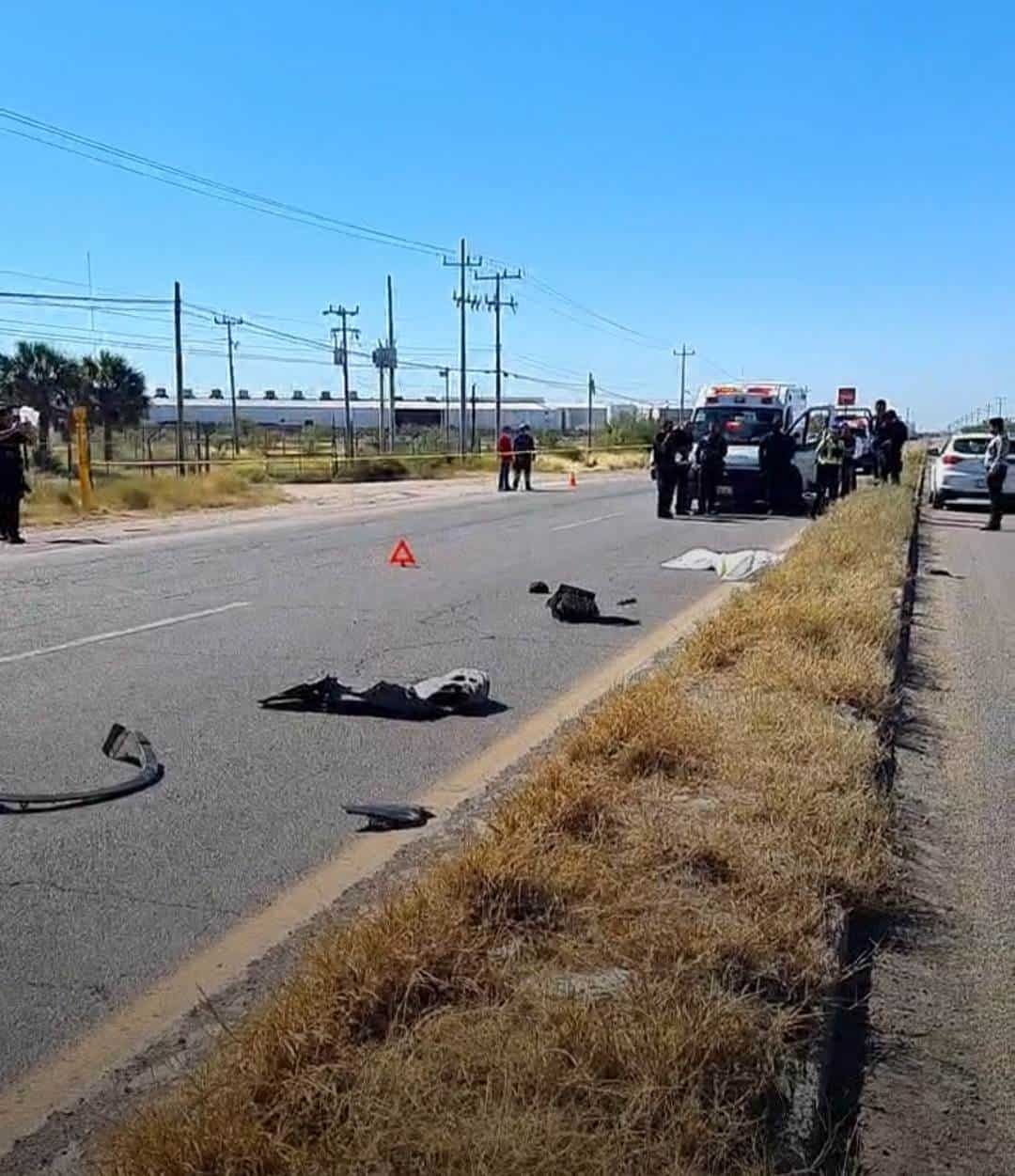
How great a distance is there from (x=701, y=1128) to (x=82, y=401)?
62.8m

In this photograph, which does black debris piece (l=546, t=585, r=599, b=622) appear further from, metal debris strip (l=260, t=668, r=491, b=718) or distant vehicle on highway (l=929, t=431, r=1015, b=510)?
distant vehicle on highway (l=929, t=431, r=1015, b=510)

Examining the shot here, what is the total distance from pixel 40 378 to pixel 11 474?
45228 mm

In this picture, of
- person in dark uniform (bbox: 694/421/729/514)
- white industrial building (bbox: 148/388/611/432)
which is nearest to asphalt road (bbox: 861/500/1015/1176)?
person in dark uniform (bbox: 694/421/729/514)

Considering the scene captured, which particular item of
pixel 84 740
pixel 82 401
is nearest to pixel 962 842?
pixel 84 740

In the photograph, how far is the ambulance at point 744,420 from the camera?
2680 centimetres

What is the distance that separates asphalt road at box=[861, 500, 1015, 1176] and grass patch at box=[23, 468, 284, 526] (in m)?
20.0

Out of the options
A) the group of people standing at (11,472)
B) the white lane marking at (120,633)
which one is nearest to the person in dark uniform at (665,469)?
the group of people standing at (11,472)

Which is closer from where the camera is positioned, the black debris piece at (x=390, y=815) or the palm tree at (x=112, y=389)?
the black debris piece at (x=390, y=815)

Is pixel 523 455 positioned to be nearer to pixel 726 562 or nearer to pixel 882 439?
pixel 882 439

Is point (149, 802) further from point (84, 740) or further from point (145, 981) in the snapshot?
point (145, 981)

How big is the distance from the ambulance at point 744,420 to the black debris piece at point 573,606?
14.5 metres

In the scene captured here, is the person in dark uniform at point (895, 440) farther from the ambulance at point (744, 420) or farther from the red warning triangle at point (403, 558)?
the red warning triangle at point (403, 558)

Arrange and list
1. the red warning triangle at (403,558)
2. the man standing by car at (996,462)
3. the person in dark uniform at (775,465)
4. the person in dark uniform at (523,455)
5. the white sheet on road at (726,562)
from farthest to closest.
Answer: the person in dark uniform at (523,455), the person in dark uniform at (775,465), the man standing by car at (996,462), the red warning triangle at (403,558), the white sheet on road at (726,562)

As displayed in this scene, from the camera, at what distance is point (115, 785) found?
654cm
